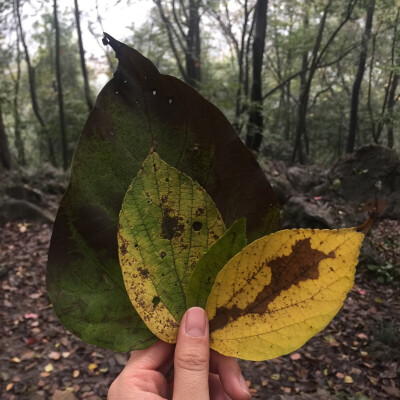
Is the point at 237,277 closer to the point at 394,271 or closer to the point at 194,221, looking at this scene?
the point at 194,221

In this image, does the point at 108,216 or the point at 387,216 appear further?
the point at 387,216

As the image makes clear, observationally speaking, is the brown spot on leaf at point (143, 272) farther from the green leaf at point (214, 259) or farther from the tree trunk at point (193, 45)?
the tree trunk at point (193, 45)

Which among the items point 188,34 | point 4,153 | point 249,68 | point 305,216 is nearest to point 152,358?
point 305,216

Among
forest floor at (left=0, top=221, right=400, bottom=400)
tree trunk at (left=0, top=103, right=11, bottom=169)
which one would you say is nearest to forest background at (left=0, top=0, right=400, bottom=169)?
tree trunk at (left=0, top=103, right=11, bottom=169)

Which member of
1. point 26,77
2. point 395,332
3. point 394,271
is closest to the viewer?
point 395,332

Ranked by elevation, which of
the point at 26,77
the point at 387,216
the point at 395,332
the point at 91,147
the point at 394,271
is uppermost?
the point at 26,77

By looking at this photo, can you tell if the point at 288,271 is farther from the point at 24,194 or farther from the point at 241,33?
the point at 241,33

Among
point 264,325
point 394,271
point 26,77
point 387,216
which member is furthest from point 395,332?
point 26,77

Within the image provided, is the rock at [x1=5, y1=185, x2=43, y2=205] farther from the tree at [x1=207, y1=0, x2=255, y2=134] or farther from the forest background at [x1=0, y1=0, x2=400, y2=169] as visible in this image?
the tree at [x1=207, y1=0, x2=255, y2=134]
